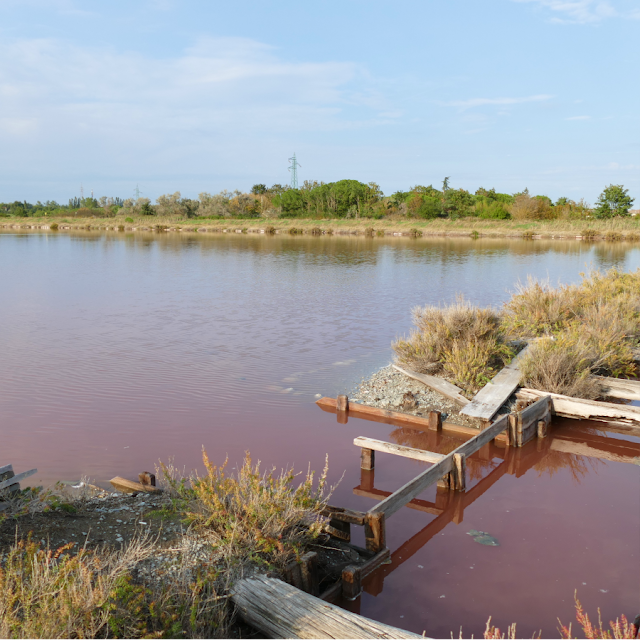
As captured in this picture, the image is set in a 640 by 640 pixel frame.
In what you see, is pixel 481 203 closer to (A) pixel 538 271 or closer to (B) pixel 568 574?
(A) pixel 538 271

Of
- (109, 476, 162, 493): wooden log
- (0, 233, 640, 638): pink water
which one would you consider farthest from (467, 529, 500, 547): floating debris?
(109, 476, 162, 493): wooden log

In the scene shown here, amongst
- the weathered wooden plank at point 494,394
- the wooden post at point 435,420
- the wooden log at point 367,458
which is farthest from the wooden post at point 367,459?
the weathered wooden plank at point 494,394

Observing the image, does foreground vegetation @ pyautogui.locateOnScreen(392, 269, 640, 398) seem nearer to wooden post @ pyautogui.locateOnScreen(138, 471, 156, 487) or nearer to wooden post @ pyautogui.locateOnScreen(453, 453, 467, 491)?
wooden post @ pyautogui.locateOnScreen(453, 453, 467, 491)

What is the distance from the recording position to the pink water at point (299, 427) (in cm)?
452

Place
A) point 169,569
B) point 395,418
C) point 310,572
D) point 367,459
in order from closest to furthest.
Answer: point 169,569 < point 310,572 < point 367,459 < point 395,418

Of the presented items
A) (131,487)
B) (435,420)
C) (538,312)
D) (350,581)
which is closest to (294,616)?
(350,581)

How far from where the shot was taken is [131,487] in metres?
5.52

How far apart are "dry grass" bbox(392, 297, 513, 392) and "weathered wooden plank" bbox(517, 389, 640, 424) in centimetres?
93

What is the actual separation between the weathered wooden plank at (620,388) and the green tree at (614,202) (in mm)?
63092

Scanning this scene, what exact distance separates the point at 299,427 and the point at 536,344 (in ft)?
14.2

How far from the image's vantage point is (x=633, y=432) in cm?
795

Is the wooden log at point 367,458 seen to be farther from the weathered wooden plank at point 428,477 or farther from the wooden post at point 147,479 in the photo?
the wooden post at point 147,479

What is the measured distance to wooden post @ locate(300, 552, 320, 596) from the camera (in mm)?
3930

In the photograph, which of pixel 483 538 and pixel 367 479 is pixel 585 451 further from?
pixel 367 479
